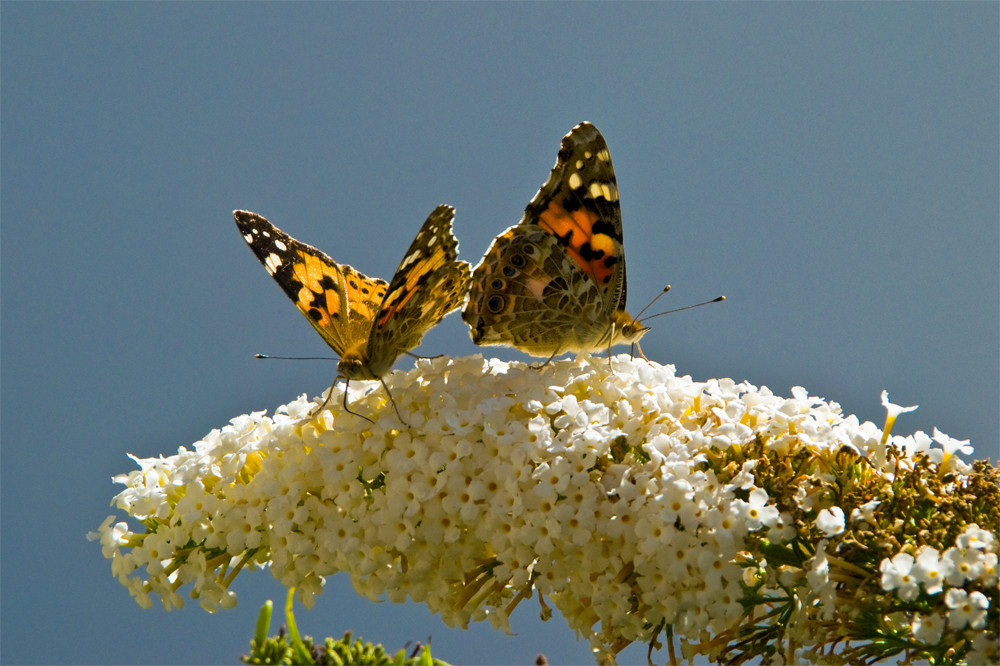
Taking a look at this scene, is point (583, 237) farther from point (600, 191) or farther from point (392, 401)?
point (392, 401)

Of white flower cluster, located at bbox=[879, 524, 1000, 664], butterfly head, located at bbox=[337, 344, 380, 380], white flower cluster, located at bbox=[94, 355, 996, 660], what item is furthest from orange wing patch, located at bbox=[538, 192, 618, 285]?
white flower cluster, located at bbox=[879, 524, 1000, 664]

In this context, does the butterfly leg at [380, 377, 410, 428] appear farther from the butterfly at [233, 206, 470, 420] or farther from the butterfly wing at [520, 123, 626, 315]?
the butterfly wing at [520, 123, 626, 315]

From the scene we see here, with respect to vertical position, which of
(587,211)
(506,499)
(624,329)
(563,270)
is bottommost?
(506,499)

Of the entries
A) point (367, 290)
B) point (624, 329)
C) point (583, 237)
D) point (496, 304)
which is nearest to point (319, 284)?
point (367, 290)

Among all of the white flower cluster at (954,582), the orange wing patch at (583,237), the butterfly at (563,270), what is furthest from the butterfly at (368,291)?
the white flower cluster at (954,582)

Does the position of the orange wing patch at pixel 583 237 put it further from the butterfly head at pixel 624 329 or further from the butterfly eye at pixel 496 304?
the butterfly eye at pixel 496 304

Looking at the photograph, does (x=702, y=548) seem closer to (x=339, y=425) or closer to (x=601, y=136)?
(x=339, y=425)

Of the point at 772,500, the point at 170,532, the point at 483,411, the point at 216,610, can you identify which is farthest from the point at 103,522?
the point at 772,500
